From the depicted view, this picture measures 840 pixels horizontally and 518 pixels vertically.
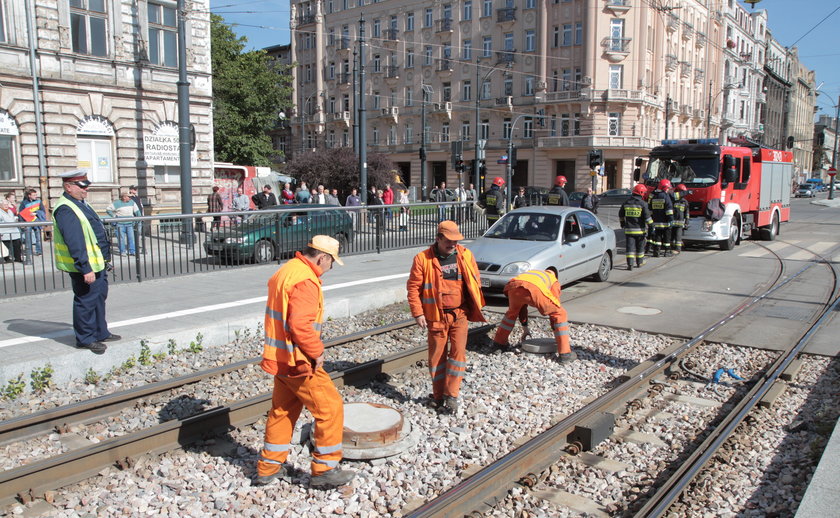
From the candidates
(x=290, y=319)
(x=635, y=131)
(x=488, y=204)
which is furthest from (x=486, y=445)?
(x=635, y=131)

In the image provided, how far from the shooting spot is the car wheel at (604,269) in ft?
A: 42.2

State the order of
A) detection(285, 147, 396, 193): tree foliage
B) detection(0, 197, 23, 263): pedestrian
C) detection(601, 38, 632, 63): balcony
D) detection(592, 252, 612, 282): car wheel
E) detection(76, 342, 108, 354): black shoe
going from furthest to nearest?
detection(601, 38, 632, 63): balcony
detection(285, 147, 396, 193): tree foliage
detection(592, 252, 612, 282): car wheel
detection(0, 197, 23, 263): pedestrian
detection(76, 342, 108, 354): black shoe

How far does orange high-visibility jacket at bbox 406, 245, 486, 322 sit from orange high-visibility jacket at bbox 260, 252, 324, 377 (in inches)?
65.4

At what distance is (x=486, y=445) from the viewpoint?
5398 millimetres

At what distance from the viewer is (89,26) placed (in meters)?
20.3

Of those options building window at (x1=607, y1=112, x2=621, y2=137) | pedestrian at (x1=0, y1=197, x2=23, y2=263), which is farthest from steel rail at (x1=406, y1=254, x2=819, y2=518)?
building window at (x1=607, y1=112, x2=621, y2=137)

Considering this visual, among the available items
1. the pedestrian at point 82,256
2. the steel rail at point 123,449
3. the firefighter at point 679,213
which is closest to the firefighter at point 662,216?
the firefighter at point 679,213

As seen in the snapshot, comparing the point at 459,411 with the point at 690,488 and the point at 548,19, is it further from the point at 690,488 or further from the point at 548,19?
the point at 548,19

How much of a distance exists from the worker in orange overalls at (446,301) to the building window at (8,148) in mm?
17634

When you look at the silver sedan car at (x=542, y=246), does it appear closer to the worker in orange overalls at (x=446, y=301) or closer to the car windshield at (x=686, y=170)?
the worker in orange overalls at (x=446, y=301)

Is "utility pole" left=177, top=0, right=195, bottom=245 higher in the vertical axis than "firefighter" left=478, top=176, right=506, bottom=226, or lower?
higher

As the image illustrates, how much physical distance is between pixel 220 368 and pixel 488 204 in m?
9.31

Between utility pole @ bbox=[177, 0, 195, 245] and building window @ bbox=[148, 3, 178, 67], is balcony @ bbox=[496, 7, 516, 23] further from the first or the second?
utility pole @ bbox=[177, 0, 195, 245]

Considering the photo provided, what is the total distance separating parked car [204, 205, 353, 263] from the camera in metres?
13.0
